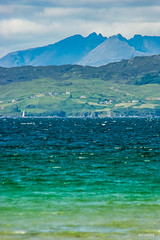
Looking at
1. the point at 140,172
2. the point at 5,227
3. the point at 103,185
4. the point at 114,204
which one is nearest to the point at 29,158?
the point at 140,172

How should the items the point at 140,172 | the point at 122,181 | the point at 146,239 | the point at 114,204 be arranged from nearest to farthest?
the point at 146,239 < the point at 114,204 < the point at 122,181 < the point at 140,172

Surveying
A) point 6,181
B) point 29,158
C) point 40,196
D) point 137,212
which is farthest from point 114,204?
point 29,158

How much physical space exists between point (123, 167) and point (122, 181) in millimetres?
12413

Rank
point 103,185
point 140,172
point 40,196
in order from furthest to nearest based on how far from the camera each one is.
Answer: point 140,172 < point 103,185 < point 40,196

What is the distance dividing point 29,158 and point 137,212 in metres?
40.9

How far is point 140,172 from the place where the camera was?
56.6 m

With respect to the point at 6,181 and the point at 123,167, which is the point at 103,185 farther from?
the point at 123,167

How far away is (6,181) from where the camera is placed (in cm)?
4853

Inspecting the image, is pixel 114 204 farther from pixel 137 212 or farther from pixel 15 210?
pixel 15 210

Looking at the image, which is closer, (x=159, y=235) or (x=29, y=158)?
(x=159, y=235)

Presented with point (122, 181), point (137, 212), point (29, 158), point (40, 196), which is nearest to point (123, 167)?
point (122, 181)

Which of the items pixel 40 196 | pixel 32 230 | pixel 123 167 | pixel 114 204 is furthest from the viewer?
pixel 123 167

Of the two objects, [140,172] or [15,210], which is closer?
[15,210]

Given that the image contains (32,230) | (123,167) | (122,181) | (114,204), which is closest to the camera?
(32,230)
